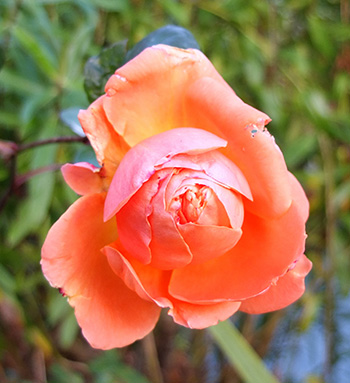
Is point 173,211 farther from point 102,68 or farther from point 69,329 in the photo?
point 69,329

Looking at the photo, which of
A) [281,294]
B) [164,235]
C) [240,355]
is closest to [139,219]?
[164,235]

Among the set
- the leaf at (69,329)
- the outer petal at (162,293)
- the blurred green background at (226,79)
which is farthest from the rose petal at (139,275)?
the leaf at (69,329)

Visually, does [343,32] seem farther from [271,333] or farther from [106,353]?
[106,353]

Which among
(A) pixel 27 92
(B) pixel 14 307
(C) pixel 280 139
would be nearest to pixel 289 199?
(A) pixel 27 92

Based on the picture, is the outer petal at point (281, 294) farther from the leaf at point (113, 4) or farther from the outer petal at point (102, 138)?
the leaf at point (113, 4)

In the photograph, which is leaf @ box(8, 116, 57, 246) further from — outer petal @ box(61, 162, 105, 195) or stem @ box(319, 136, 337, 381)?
stem @ box(319, 136, 337, 381)
